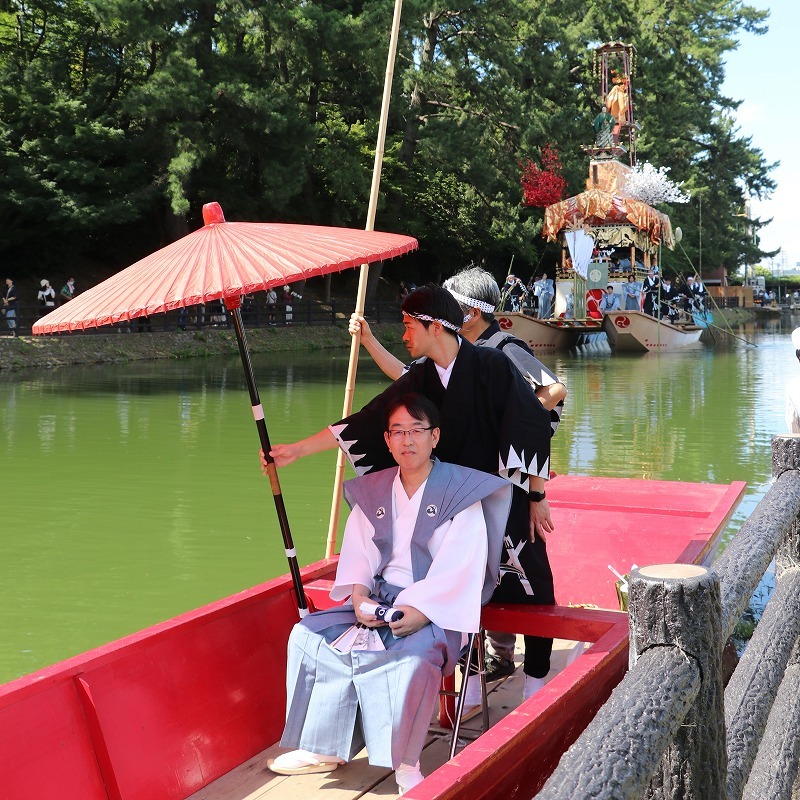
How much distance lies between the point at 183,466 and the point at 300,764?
7386 mm

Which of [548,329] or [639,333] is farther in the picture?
[548,329]

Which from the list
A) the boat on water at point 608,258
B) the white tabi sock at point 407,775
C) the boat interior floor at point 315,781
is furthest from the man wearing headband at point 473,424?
the boat on water at point 608,258

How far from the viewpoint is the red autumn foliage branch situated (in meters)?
29.9

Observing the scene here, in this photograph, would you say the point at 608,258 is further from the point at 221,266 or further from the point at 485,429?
the point at 221,266

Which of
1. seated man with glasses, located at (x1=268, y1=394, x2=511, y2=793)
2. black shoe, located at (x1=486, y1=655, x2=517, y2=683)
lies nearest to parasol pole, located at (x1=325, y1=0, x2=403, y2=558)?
seated man with glasses, located at (x1=268, y1=394, x2=511, y2=793)

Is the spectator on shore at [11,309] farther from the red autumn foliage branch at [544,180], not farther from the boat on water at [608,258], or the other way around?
the red autumn foliage branch at [544,180]

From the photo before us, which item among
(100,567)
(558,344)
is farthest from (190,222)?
(100,567)

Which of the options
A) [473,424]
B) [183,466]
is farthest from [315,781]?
[183,466]

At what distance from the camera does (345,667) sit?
9.64 feet

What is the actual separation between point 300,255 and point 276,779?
1548 mm

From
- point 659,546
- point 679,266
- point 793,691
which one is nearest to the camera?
point 793,691

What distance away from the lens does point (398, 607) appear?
9.91 ft

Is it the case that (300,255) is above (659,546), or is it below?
above

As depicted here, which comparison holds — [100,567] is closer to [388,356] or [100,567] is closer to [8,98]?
[388,356]
